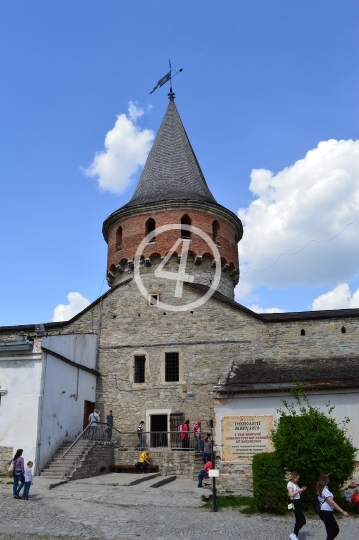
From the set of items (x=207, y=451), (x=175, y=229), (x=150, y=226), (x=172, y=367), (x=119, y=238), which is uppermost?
(x=150, y=226)

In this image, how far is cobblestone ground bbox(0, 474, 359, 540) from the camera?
9.80 m

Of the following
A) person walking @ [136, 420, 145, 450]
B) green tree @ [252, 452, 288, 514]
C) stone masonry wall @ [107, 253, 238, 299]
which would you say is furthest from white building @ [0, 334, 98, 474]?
green tree @ [252, 452, 288, 514]

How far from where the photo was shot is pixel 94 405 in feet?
78.4

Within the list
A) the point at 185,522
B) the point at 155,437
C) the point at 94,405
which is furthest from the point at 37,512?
the point at 94,405

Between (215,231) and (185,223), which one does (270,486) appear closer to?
(185,223)

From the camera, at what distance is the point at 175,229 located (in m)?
26.3

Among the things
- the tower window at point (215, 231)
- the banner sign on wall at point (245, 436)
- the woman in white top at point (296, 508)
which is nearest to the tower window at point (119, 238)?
the tower window at point (215, 231)

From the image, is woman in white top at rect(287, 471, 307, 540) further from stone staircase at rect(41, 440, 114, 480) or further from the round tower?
the round tower

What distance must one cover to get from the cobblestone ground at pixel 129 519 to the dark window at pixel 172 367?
8363mm

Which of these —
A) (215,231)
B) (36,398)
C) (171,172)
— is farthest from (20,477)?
(171,172)

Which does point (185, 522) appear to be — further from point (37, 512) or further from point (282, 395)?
point (282, 395)

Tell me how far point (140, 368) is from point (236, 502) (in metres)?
11.2

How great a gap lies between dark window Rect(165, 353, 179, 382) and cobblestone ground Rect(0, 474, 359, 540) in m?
8.36

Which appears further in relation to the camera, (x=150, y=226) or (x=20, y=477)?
(x=150, y=226)
